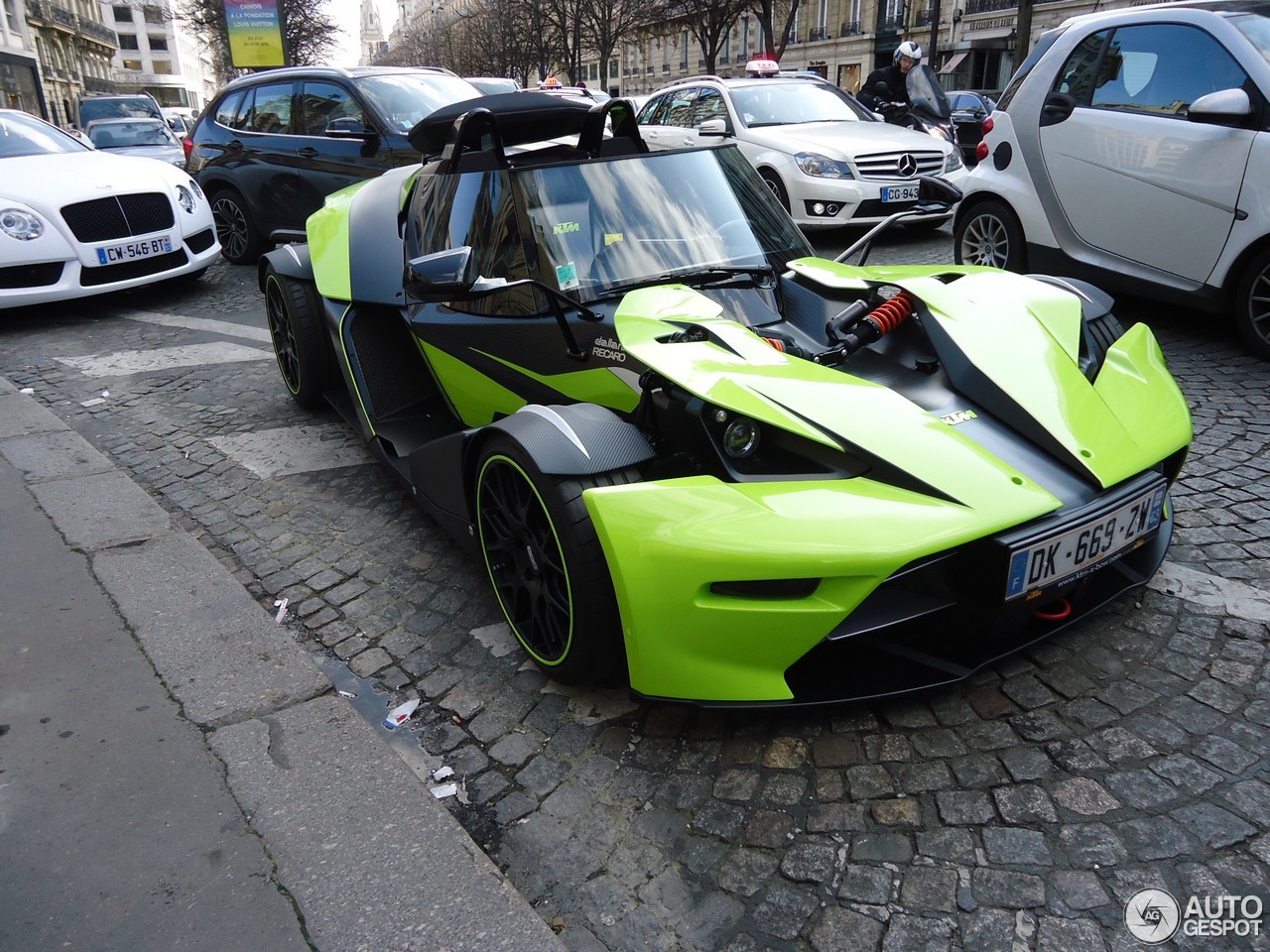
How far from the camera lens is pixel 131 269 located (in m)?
7.18

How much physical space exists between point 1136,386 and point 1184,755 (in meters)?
0.98

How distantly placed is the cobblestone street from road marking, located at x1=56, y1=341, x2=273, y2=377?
3.06 meters

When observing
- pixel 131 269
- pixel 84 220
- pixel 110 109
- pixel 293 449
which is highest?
pixel 110 109

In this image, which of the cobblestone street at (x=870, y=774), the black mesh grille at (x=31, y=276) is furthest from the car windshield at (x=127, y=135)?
the cobblestone street at (x=870, y=774)

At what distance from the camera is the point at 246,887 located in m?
1.88

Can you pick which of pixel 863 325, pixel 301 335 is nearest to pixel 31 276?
pixel 301 335

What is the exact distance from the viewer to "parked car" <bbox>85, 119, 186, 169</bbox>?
15.9 metres

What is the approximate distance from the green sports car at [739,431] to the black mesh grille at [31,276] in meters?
4.52

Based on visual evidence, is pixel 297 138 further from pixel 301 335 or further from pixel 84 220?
pixel 301 335

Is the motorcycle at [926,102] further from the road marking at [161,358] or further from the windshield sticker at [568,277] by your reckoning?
the windshield sticker at [568,277]

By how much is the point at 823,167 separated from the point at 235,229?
5496 mm

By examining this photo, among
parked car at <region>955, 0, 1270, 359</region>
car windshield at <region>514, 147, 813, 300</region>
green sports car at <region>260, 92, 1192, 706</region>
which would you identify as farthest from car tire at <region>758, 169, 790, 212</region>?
car windshield at <region>514, 147, 813, 300</region>

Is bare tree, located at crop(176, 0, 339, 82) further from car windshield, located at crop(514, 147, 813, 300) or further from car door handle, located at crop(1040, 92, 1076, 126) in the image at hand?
car windshield, located at crop(514, 147, 813, 300)

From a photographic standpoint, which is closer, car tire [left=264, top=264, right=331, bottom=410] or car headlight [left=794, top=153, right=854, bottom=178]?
car tire [left=264, top=264, right=331, bottom=410]
